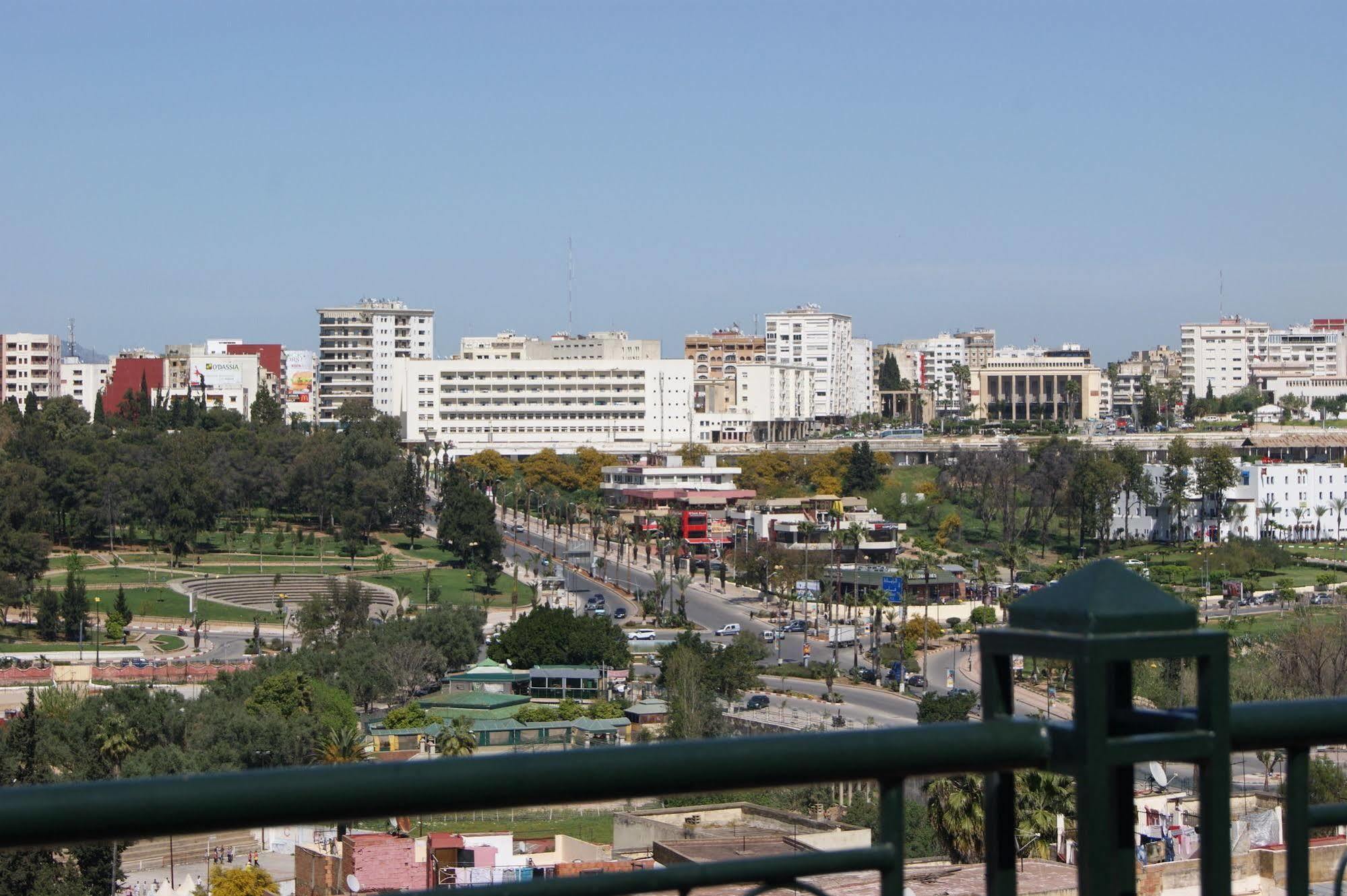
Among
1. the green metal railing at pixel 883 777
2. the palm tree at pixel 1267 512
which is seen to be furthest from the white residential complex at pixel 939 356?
the green metal railing at pixel 883 777

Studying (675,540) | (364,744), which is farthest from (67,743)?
(675,540)

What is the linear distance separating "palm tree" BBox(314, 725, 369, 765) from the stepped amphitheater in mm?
14560

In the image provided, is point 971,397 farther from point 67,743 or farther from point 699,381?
point 67,743

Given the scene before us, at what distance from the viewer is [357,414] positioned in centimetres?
7238

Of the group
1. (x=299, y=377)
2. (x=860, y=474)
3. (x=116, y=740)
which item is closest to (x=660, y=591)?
(x=116, y=740)

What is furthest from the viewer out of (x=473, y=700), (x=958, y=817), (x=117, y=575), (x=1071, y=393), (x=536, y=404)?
(x=1071, y=393)

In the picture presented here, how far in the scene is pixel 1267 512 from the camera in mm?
50219

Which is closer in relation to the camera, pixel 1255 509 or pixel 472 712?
pixel 472 712

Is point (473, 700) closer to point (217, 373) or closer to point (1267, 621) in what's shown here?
point (1267, 621)

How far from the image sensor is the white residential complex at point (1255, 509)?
5009 cm

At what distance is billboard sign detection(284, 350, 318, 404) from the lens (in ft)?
287

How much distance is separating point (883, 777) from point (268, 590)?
127 ft

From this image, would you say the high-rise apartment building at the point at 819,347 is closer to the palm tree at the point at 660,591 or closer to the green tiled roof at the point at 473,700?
the palm tree at the point at 660,591

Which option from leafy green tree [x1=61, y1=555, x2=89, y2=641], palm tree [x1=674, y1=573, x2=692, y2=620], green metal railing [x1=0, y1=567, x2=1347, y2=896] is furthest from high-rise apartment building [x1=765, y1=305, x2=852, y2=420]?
green metal railing [x1=0, y1=567, x2=1347, y2=896]
